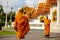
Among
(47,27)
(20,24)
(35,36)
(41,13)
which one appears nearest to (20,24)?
(20,24)

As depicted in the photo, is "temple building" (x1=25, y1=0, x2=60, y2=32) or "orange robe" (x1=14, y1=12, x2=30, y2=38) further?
"temple building" (x1=25, y1=0, x2=60, y2=32)

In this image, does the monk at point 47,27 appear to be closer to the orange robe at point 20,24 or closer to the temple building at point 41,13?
the temple building at point 41,13

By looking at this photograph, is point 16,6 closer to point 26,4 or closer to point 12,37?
point 26,4

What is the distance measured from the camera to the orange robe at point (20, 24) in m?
5.37

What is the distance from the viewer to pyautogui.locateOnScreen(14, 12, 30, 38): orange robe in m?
5.37

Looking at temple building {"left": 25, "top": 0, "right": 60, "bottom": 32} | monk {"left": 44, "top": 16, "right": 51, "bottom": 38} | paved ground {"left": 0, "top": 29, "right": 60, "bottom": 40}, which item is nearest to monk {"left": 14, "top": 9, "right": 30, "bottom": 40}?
paved ground {"left": 0, "top": 29, "right": 60, "bottom": 40}

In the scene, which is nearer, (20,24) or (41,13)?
(20,24)

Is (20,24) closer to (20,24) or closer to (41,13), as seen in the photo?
(20,24)

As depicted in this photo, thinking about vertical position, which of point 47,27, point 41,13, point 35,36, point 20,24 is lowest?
point 35,36

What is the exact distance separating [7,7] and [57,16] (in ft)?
11.1

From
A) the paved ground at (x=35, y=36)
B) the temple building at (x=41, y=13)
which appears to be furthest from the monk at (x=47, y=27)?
the temple building at (x=41, y=13)

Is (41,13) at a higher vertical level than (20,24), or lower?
higher

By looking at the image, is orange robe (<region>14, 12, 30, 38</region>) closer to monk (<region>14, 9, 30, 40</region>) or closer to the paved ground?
monk (<region>14, 9, 30, 40</region>)

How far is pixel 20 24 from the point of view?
213 inches
